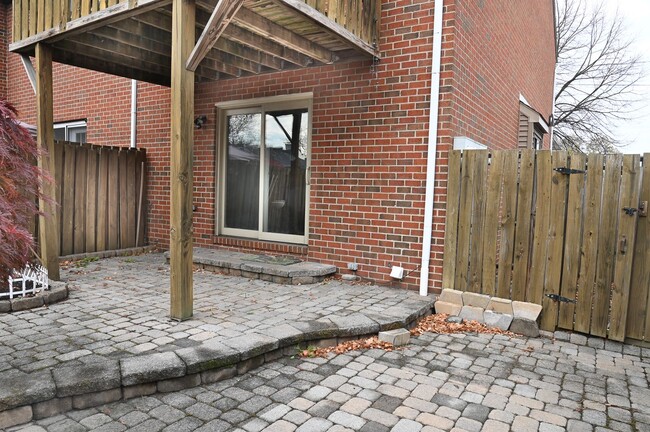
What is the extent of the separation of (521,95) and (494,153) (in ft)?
15.0

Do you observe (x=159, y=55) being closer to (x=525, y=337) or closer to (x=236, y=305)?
(x=236, y=305)

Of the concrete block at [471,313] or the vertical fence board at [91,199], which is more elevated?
the vertical fence board at [91,199]

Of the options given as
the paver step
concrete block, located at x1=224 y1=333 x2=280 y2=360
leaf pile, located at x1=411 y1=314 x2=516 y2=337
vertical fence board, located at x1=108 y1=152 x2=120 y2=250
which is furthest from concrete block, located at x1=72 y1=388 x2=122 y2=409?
vertical fence board, located at x1=108 y1=152 x2=120 y2=250

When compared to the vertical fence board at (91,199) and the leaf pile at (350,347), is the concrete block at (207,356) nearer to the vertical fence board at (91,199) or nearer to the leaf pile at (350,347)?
the leaf pile at (350,347)

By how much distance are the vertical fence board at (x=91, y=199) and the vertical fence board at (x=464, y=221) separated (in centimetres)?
525

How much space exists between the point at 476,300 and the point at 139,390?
10.7 feet

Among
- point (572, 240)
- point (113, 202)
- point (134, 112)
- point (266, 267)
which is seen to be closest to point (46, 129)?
point (113, 202)

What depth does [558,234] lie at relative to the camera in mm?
4148

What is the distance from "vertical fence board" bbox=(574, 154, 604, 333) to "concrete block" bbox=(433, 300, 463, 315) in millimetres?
1065

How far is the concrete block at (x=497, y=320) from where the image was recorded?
13.9ft

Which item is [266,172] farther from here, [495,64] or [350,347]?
[495,64]

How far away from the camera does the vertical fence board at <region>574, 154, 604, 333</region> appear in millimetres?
3955

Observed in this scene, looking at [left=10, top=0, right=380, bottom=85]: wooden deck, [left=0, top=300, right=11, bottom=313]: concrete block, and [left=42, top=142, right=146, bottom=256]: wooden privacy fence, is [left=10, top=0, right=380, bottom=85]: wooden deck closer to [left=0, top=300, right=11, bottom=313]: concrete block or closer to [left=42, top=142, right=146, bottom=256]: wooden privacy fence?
[left=42, top=142, right=146, bottom=256]: wooden privacy fence

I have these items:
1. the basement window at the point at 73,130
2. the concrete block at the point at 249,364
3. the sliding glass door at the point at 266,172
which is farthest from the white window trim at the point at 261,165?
the basement window at the point at 73,130
